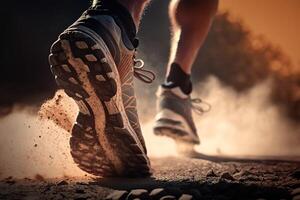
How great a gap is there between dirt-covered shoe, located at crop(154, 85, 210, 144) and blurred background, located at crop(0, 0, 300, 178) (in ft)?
1.10

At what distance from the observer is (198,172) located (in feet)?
6.36

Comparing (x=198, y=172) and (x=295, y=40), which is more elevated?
(x=295, y=40)

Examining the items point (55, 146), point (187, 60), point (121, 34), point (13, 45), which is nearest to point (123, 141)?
point (121, 34)

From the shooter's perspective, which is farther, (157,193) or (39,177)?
(39,177)

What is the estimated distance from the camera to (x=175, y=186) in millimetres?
1572

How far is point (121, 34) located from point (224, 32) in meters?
3.74

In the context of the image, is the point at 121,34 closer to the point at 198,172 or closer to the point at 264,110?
the point at 198,172

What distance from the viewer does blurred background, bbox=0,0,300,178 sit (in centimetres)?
296

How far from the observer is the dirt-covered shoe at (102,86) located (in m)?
1.49

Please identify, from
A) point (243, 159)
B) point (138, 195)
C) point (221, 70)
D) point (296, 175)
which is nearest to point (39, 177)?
point (138, 195)

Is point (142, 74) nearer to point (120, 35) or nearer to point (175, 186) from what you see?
point (120, 35)

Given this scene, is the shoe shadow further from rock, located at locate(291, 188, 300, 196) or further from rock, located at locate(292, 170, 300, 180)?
rock, located at locate(291, 188, 300, 196)

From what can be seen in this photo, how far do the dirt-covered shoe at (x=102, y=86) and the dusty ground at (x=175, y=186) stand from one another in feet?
0.27

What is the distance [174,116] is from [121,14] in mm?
861
